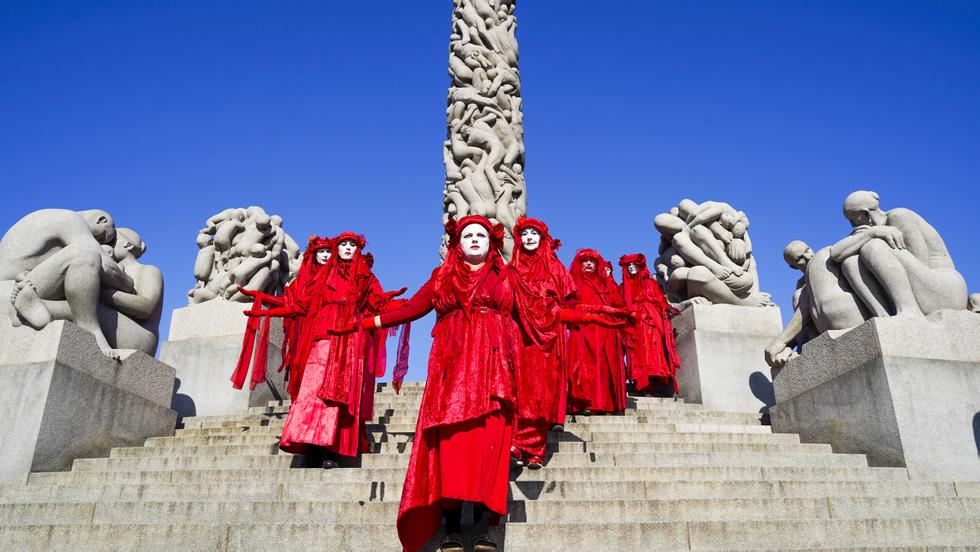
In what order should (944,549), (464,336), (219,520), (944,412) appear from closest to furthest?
(944,549), (464,336), (219,520), (944,412)

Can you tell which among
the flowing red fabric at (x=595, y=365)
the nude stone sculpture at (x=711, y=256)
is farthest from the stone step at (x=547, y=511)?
the nude stone sculpture at (x=711, y=256)

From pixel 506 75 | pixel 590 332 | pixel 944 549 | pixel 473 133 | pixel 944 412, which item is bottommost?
pixel 944 549

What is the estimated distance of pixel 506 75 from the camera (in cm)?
1299

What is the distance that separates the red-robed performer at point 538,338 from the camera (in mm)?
4160

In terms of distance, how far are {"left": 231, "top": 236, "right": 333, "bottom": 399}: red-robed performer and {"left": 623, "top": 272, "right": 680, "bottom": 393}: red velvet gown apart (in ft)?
12.1

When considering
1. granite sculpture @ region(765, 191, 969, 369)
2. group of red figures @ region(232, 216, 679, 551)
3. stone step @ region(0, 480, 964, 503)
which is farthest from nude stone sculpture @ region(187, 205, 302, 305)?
granite sculpture @ region(765, 191, 969, 369)

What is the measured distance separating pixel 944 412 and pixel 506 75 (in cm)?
958

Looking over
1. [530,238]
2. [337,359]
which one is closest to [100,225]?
[337,359]

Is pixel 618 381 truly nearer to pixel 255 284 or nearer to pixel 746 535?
pixel 746 535

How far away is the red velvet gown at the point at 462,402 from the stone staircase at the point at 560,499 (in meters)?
0.36

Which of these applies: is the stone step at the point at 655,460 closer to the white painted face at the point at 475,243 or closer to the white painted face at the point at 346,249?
the white painted face at the point at 346,249

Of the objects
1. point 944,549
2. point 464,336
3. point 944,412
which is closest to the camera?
point 944,549

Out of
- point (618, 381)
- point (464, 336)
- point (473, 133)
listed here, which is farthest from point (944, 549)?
point (473, 133)

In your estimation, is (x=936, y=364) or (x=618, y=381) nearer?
(x=936, y=364)
